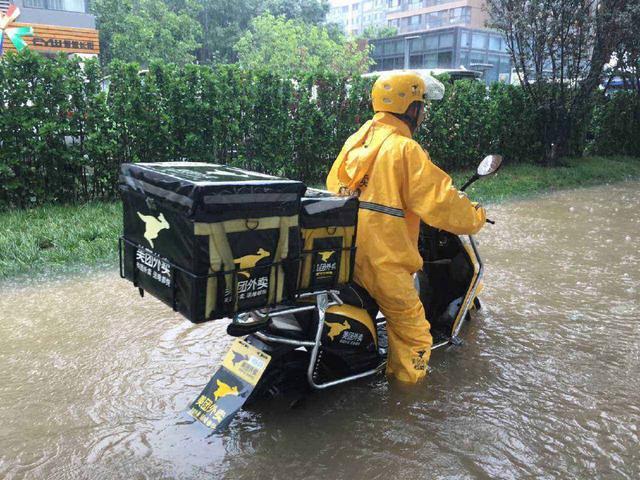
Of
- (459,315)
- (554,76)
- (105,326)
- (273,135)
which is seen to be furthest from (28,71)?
(554,76)

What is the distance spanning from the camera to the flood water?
2584 millimetres

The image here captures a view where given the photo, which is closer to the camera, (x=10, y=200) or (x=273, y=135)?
(x=10, y=200)

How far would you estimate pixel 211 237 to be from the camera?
6.81 feet

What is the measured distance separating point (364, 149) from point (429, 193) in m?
0.44

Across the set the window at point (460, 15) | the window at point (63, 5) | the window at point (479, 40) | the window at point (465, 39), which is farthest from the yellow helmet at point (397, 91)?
the window at point (460, 15)

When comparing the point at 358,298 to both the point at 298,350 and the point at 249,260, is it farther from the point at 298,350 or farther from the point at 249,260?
the point at 249,260

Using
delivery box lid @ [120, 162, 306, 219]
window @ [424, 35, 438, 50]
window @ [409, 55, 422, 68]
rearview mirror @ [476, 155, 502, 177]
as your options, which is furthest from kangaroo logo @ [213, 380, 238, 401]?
window @ [409, 55, 422, 68]

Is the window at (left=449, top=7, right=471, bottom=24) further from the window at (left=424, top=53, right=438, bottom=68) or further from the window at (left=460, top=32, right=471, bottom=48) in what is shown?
the window at (left=460, top=32, right=471, bottom=48)

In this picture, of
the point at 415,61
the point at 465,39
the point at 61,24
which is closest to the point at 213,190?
the point at 61,24

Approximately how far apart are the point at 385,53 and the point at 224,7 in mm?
18520

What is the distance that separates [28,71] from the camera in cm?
639

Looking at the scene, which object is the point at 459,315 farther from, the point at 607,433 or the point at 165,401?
the point at 165,401

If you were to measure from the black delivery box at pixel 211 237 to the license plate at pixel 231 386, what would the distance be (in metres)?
0.44

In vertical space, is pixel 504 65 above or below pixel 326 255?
above
